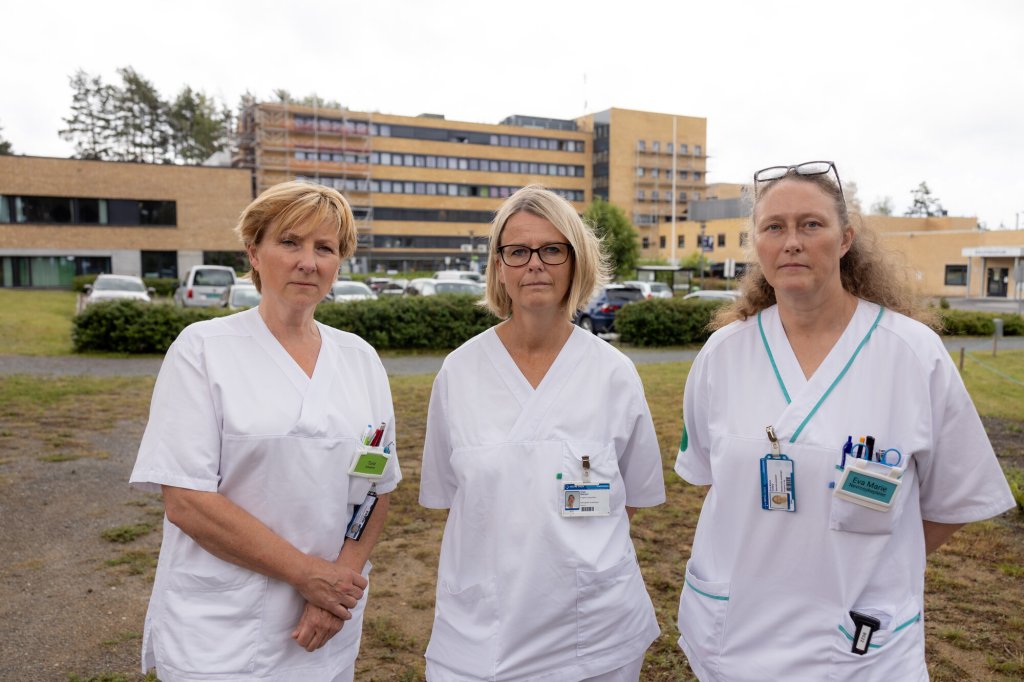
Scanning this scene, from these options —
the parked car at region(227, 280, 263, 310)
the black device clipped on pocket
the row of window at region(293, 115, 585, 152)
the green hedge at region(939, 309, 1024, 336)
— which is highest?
the row of window at region(293, 115, 585, 152)

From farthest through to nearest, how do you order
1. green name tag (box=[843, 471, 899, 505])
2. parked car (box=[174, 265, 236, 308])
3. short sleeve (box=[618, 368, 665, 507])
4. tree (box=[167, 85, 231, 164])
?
tree (box=[167, 85, 231, 164]), parked car (box=[174, 265, 236, 308]), short sleeve (box=[618, 368, 665, 507]), green name tag (box=[843, 471, 899, 505])

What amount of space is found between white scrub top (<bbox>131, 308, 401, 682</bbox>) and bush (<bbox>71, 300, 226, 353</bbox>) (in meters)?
14.7

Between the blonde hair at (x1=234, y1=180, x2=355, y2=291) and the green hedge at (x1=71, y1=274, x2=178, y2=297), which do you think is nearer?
the blonde hair at (x1=234, y1=180, x2=355, y2=291)

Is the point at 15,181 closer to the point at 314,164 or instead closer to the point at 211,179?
the point at 211,179

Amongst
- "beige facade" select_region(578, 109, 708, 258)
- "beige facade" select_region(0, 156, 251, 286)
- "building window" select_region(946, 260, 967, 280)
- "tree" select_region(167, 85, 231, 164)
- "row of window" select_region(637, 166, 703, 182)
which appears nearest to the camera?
"beige facade" select_region(0, 156, 251, 286)

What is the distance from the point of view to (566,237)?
2.48 meters

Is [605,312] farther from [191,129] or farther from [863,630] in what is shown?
[191,129]

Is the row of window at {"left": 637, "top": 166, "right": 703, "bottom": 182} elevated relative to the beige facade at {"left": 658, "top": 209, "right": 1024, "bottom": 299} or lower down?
elevated

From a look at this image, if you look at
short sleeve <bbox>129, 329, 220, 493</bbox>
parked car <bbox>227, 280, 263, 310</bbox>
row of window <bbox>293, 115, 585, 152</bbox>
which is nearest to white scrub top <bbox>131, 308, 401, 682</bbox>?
short sleeve <bbox>129, 329, 220, 493</bbox>

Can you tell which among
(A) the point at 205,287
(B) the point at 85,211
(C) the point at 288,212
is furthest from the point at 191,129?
(C) the point at 288,212

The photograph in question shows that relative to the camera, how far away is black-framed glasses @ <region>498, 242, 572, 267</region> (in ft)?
8.13

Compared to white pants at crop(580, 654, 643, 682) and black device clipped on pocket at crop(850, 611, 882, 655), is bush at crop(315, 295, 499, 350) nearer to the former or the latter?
white pants at crop(580, 654, 643, 682)

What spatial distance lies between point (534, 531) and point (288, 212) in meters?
1.26

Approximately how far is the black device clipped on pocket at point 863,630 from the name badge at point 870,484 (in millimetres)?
322
